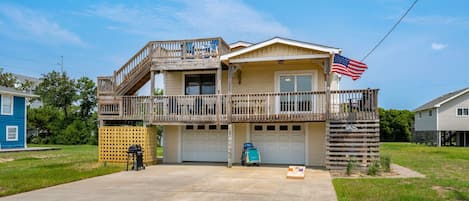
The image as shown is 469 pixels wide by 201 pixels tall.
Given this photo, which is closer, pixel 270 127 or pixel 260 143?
pixel 270 127

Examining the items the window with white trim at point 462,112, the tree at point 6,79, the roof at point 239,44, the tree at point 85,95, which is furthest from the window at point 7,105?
the window with white trim at point 462,112

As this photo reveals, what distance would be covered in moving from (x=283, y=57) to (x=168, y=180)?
19.9 feet

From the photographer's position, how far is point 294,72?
14891mm

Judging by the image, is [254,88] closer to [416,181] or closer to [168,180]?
[168,180]

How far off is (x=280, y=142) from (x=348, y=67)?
431cm

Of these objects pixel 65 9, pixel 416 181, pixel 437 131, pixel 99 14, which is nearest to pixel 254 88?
pixel 416 181

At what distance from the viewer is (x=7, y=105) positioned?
86.4 feet

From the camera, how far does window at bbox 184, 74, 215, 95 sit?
15844 mm

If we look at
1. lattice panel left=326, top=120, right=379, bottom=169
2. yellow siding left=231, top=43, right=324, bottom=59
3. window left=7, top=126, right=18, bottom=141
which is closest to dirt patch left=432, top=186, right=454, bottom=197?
lattice panel left=326, top=120, right=379, bottom=169

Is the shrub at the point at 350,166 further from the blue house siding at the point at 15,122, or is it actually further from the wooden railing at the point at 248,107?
the blue house siding at the point at 15,122

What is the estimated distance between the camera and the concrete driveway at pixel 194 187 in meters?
7.80

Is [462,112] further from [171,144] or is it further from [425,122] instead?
[171,144]

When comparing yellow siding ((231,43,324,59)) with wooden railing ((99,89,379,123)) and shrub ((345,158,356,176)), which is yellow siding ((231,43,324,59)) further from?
shrub ((345,158,356,176))

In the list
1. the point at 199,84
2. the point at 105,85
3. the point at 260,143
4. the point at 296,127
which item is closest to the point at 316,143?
the point at 296,127
